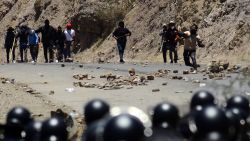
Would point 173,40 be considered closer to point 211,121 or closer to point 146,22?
point 146,22

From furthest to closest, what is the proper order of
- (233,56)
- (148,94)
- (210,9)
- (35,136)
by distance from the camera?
(210,9) < (233,56) < (148,94) < (35,136)

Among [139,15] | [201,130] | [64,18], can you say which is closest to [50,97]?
[201,130]

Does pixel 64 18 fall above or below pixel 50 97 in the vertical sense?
above

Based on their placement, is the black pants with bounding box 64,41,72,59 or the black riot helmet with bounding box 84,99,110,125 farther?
the black pants with bounding box 64,41,72,59

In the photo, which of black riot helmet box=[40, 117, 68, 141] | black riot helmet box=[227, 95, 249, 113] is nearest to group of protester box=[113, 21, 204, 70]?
black riot helmet box=[227, 95, 249, 113]

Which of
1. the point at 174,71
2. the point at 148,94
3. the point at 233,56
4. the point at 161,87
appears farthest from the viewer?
the point at 233,56

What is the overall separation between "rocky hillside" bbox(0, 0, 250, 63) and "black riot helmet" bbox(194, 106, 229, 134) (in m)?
15.5

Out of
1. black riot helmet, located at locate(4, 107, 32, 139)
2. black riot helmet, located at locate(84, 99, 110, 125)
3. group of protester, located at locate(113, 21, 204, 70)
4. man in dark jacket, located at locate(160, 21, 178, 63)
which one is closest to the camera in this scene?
black riot helmet, located at locate(84, 99, 110, 125)

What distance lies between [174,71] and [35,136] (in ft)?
44.3

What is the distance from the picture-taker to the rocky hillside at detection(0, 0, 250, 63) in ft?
74.8

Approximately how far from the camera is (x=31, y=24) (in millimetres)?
39938

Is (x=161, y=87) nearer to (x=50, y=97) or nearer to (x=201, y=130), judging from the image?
(x=50, y=97)

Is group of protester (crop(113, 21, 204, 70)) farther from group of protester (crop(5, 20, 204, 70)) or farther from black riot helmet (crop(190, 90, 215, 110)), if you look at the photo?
black riot helmet (crop(190, 90, 215, 110))

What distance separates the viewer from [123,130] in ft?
11.8
